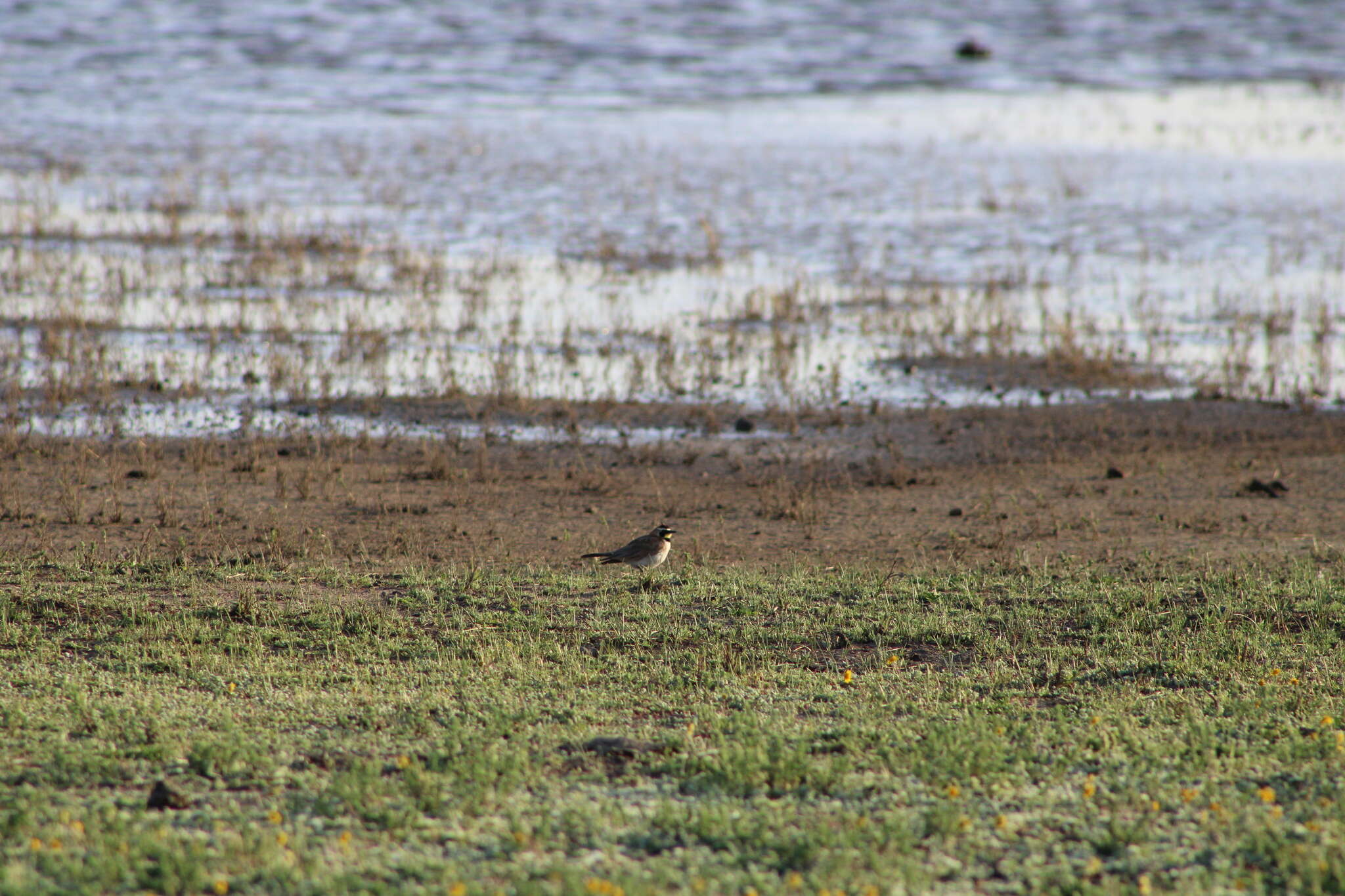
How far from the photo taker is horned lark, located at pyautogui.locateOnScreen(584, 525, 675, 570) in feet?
31.9

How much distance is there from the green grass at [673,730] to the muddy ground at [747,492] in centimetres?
85

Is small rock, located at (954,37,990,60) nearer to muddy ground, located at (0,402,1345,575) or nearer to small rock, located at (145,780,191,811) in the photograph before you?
muddy ground, located at (0,402,1345,575)

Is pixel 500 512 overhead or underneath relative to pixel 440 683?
underneath

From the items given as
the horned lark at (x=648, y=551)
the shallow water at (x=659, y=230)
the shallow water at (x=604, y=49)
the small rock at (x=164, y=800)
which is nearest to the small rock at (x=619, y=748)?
the small rock at (x=164, y=800)

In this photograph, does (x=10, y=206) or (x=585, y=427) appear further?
(x=10, y=206)

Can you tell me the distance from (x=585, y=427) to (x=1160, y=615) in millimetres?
6987

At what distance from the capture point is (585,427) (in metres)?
14.6

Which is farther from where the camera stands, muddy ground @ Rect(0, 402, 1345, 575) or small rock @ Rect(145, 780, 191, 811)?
muddy ground @ Rect(0, 402, 1345, 575)

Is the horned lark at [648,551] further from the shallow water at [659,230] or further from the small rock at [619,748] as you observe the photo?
the shallow water at [659,230]

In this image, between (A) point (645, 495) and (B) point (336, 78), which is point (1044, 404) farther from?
(B) point (336, 78)

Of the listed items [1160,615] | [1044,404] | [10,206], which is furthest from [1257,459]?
[10,206]

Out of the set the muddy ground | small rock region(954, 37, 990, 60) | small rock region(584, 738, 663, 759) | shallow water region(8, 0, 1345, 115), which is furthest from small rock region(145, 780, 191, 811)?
small rock region(954, 37, 990, 60)

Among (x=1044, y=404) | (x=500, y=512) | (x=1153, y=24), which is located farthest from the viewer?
(x=1153, y=24)

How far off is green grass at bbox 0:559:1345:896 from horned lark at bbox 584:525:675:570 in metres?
0.15
